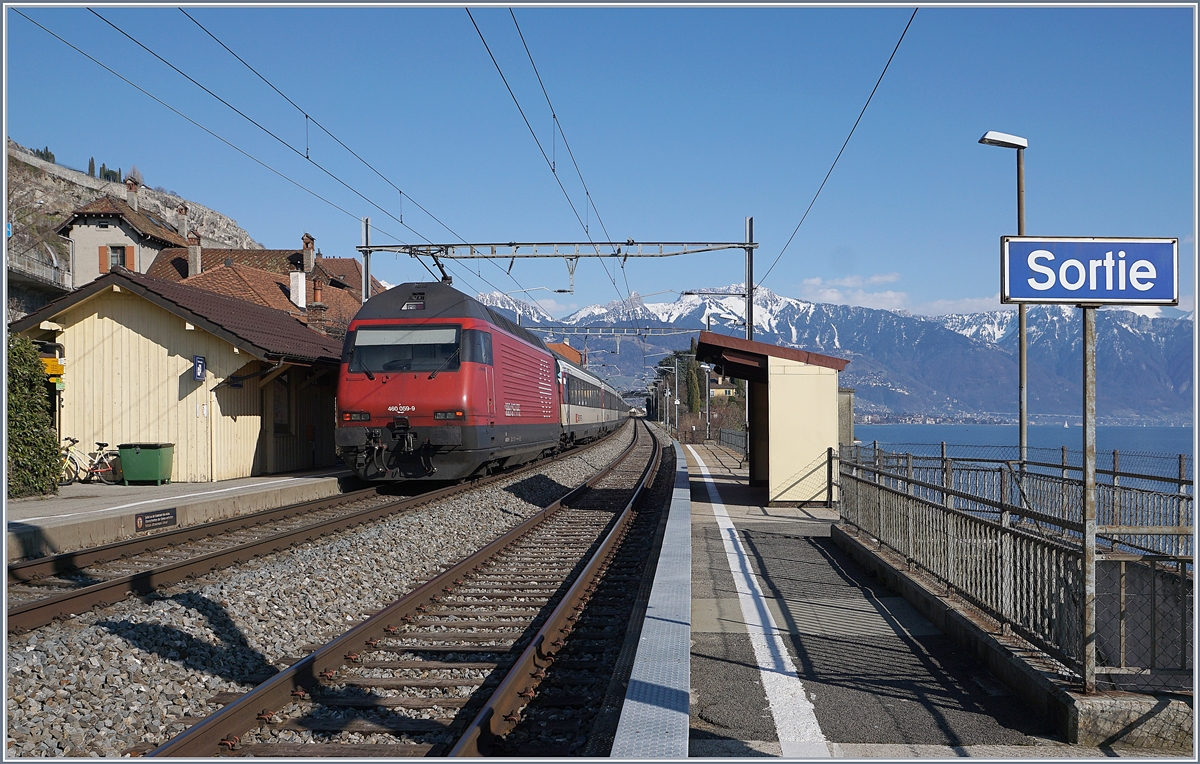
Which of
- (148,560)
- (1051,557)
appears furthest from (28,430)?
(1051,557)

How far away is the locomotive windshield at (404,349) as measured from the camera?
16875 millimetres

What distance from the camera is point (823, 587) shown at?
356 inches

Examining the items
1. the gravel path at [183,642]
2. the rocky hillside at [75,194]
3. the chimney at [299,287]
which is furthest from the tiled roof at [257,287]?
the gravel path at [183,642]

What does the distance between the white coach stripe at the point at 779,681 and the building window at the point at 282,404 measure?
14287mm

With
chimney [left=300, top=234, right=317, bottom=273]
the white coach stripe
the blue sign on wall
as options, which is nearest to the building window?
the white coach stripe

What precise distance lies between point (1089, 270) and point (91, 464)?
19544 mm

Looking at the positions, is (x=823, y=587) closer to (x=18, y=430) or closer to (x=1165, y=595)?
(x=1165, y=595)

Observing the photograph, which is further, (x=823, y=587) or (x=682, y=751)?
(x=823, y=587)

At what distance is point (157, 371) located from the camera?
762 inches

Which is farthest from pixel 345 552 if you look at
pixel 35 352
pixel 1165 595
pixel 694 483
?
pixel 694 483

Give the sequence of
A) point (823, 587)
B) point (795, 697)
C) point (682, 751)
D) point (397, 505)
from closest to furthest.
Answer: point (682, 751), point (795, 697), point (823, 587), point (397, 505)

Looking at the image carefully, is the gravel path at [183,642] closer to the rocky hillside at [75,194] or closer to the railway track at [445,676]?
the railway track at [445,676]

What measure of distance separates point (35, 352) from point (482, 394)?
8296mm

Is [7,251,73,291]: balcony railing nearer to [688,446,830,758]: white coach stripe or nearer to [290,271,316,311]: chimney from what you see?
[290,271,316,311]: chimney
